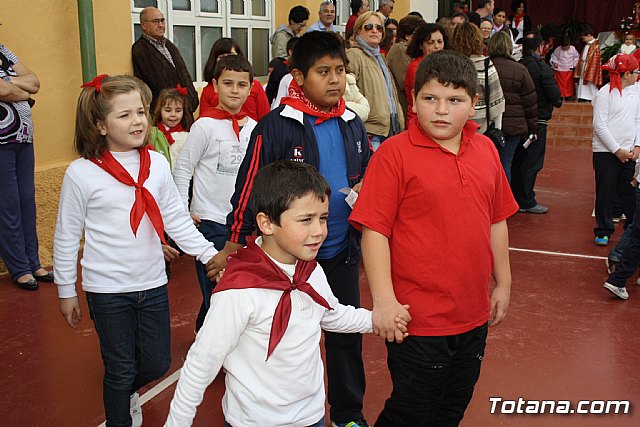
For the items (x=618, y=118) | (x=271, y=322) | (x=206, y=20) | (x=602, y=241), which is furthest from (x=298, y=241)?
(x=206, y=20)

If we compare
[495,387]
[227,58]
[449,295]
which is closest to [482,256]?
[449,295]

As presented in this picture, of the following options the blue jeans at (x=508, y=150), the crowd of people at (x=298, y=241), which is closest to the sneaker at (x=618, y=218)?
the blue jeans at (x=508, y=150)

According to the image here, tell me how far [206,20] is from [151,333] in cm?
625

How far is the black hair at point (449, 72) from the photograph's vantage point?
2.54m

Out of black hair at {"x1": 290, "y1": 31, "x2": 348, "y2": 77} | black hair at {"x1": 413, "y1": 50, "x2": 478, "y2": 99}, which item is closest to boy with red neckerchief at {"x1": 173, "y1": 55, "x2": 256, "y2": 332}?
black hair at {"x1": 290, "y1": 31, "x2": 348, "y2": 77}

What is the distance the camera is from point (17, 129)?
516 cm

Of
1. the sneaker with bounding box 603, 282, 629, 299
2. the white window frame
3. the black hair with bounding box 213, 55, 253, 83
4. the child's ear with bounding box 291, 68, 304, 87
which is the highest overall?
the white window frame

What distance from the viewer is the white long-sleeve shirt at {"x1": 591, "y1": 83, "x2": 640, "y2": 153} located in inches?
256

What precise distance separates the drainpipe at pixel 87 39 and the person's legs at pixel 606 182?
470 centimetres

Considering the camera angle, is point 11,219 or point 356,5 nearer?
point 11,219

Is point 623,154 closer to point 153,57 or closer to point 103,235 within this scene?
point 153,57

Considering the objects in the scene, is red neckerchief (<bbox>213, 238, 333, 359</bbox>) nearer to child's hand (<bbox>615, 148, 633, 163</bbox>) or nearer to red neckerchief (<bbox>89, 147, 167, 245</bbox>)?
red neckerchief (<bbox>89, 147, 167, 245</bbox>)

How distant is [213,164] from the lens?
13.1ft

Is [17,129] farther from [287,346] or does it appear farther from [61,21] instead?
[287,346]
